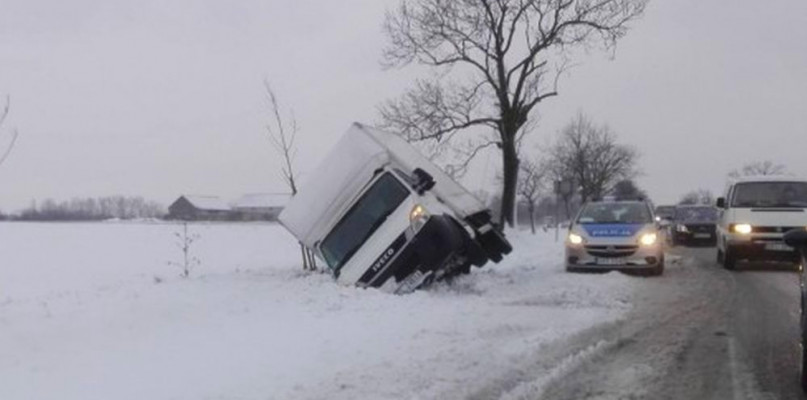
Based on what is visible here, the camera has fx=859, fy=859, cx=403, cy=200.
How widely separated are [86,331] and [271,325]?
1976 mm

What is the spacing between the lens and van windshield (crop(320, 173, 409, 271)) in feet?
43.8

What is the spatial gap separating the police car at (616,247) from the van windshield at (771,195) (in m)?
2.86

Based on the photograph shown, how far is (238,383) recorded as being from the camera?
22.8 feet

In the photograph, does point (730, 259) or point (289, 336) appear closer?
point (289, 336)

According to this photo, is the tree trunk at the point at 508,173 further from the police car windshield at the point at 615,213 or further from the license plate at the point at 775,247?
the license plate at the point at 775,247

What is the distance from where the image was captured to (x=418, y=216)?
41.8 feet

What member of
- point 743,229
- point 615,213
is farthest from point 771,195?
point 615,213

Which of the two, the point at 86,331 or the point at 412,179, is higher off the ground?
the point at 412,179

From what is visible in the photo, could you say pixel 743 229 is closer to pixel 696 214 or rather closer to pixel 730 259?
pixel 730 259

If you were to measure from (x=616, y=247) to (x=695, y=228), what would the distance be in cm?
1888

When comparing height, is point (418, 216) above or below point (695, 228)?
above

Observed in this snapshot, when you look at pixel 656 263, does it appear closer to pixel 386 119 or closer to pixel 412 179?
pixel 412 179

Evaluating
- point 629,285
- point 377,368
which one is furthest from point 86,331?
point 629,285

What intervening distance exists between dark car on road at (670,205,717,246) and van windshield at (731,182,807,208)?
14840 millimetres
